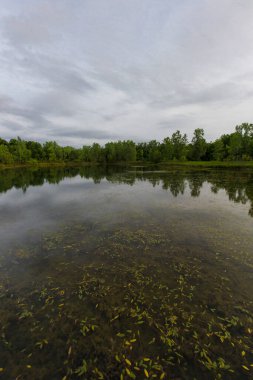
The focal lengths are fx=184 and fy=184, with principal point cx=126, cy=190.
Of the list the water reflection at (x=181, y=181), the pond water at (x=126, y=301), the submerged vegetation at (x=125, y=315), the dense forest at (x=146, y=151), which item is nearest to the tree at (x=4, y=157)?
the dense forest at (x=146, y=151)

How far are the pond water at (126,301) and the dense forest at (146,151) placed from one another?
9720 cm

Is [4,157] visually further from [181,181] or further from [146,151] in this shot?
[146,151]

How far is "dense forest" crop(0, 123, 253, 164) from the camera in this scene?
314 ft

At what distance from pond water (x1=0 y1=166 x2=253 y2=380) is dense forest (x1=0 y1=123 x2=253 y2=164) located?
97201 millimetres

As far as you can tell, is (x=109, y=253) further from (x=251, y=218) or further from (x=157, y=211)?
(x=251, y=218)

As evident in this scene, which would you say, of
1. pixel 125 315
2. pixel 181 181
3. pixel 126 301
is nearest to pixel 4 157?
pixel 181 181

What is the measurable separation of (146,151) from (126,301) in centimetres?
18350

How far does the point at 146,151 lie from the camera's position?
184375mm

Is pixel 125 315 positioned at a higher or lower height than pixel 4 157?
lower

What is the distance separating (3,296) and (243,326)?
8.87 metres

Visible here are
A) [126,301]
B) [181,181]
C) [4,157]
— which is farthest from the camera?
[4,157]

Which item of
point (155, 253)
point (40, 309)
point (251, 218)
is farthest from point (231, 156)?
point (40, 309)

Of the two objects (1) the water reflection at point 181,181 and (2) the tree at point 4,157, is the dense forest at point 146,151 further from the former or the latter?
(1) the water reflection at point 181,181

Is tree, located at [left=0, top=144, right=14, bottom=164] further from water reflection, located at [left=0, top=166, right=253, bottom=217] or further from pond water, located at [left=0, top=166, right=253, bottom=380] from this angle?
pond water, located at [left=0, top=166, right=253, bottom=380]
